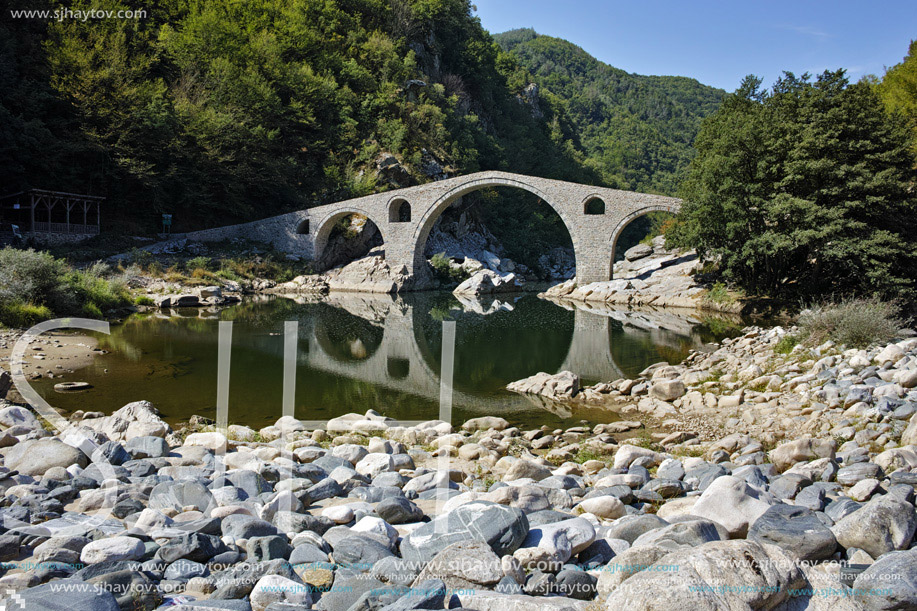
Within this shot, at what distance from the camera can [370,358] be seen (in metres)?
11.2

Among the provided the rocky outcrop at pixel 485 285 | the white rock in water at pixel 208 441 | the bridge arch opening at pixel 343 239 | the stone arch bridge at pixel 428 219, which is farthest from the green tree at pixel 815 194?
the bridge arch opening at pixel 343 239

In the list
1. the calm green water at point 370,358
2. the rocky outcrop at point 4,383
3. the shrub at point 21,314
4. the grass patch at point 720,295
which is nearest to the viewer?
the rocky outcrop at point 4,383

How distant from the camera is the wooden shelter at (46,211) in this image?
1992 cm

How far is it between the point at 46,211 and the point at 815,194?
2661 centimetres

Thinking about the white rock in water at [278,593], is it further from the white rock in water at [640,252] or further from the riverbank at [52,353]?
the white rock in water at [640,252]

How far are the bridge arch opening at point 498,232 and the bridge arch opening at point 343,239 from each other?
3.13 meters

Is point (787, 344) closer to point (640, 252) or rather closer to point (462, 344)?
point (462, 344)

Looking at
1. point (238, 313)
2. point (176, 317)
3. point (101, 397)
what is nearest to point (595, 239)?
point (238, 313)

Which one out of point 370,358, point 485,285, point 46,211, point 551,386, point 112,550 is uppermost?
point 46,211

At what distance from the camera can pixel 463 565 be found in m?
2.44

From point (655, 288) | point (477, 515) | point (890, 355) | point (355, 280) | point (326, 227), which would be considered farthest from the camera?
point (326, 227)

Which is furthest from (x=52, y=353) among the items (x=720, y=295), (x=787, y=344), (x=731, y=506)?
(x=720, y=295)

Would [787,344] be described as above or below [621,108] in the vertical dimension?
below

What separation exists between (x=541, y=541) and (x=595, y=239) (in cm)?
2299
